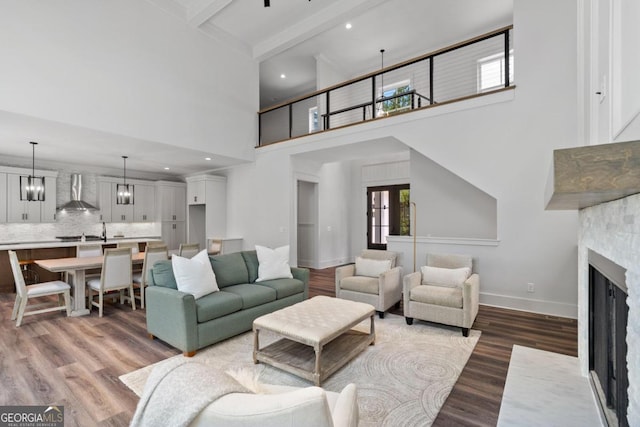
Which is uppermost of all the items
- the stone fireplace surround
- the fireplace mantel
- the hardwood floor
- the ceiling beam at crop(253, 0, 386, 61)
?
the ceiling beam at crop(253, 0, 386, 61)

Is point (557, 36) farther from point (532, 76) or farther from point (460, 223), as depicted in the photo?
point (460, 223)

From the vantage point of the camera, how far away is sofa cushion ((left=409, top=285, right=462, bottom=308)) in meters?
3.49

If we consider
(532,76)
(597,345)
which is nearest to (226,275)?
(597,345)

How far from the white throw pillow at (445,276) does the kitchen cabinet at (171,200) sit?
7.62 metres

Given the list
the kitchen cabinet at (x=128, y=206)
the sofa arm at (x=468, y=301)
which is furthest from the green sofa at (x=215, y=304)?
the kitchen cabinet at (x=128, y=206)

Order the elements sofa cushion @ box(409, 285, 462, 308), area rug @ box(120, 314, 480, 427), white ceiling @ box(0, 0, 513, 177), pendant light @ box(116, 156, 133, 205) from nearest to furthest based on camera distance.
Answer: area rug @ box(120, 314, 480, 427), sofa cushion @ box(409, 285, 462, 308), white ceiling @ box(0, 0, 513, 177), pendant light @ box(116, 156, 133, 205)

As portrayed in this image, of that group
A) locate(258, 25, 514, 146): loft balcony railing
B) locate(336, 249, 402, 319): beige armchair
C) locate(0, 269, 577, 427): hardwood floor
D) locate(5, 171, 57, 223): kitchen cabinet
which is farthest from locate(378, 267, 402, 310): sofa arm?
locate(5, 171, 57, 223): kitchen cabinet

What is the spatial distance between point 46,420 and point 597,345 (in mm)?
3647

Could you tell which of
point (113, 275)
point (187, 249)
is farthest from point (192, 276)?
point (187, 249)

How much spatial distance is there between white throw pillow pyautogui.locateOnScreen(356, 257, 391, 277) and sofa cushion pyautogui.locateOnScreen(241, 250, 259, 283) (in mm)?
1506

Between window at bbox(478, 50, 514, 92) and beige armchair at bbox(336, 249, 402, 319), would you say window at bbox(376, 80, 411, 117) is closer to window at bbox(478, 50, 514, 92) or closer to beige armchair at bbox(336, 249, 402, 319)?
window at bbox(478, 50, 514, 92)

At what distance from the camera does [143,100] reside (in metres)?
5.29

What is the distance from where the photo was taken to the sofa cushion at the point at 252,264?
4278mm

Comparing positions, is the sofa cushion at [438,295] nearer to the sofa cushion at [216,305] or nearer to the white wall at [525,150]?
the white wall at [525,150]
